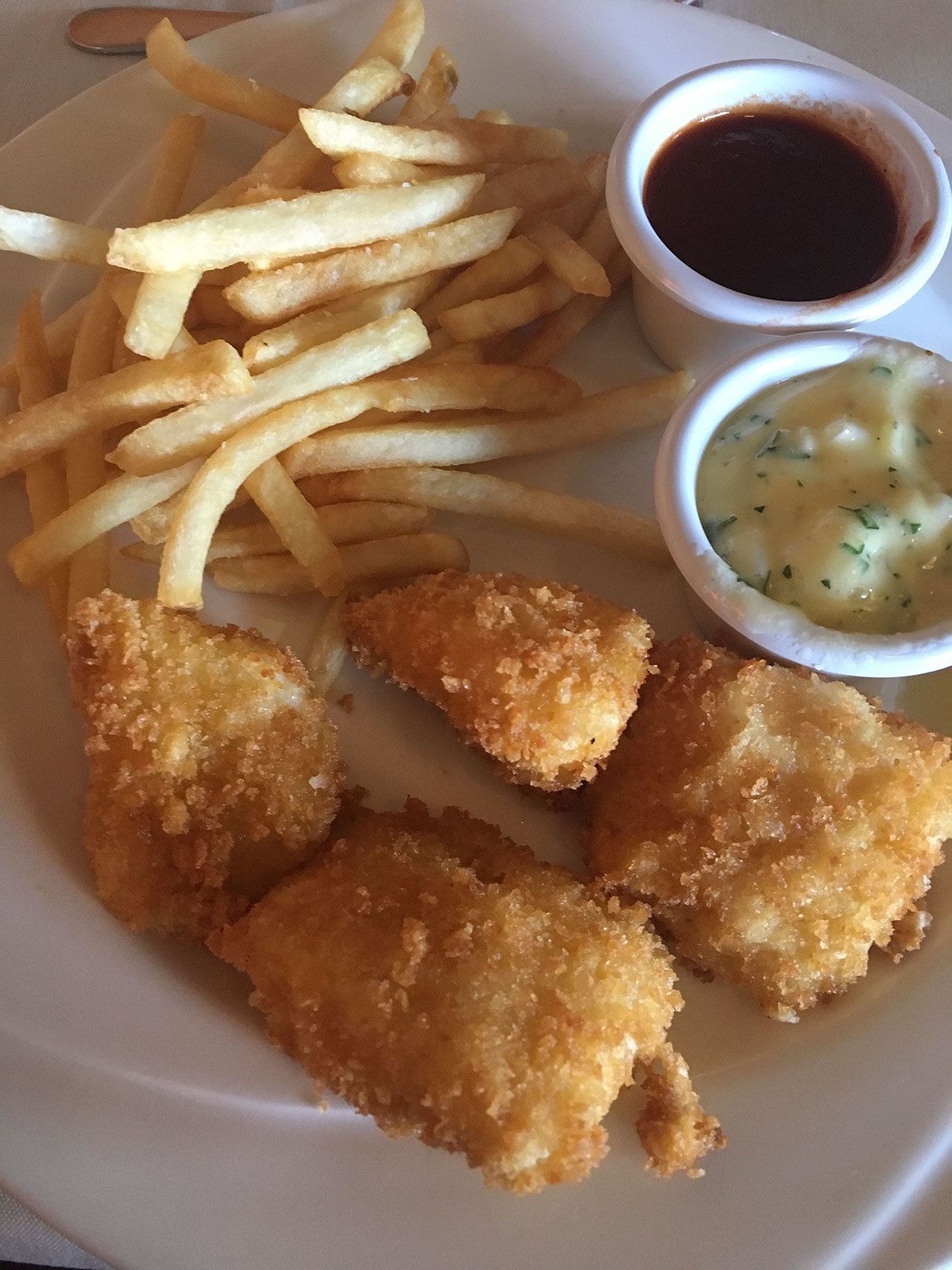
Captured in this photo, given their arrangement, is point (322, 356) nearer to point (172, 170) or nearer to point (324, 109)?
point (324, 109)

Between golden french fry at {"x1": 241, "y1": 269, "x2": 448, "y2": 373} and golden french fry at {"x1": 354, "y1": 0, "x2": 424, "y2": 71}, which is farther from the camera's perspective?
golden french fry at {"x1": 354, "y1": 0, "x2": 424, "y2": 71}

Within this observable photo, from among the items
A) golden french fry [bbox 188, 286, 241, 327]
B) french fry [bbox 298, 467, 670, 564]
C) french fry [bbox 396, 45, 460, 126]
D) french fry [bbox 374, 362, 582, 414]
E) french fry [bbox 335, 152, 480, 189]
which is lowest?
french fry [bbox 298, 467, 670, 564]

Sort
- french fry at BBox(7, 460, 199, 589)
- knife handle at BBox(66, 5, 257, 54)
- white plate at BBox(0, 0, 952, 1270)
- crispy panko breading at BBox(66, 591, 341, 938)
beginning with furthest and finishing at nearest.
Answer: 1. knife handle at BBox(66, 5, 257, 54)
2. french fry at BBox(7, 460, 199, 589)
3. crispy panko breading at BBox(66, 591, 341, 938)
4. white plate at BBox(0, 0, 952, 1270)

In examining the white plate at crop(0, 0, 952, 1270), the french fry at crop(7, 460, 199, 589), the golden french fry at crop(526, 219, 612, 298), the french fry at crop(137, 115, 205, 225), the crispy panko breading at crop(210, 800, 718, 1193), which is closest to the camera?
the crispy panko breading at crop(210, 800, 718, 1193)

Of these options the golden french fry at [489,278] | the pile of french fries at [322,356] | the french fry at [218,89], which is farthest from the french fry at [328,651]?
the french fry at [218,89]

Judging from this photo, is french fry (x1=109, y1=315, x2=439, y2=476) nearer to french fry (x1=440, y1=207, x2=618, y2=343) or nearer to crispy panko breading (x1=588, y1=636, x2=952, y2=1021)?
french fry (x1=440, y1=207, x2=618, y2=343)

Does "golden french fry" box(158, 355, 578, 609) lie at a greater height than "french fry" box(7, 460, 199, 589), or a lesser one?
greater

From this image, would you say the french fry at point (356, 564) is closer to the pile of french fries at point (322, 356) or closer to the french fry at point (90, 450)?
the pile of french fries at point (322, 356)

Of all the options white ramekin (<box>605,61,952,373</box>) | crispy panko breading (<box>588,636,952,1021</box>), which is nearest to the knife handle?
white ramekin (<box>605,61,952,373</box>)

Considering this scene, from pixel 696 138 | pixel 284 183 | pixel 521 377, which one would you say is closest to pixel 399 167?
pixel 284 183
